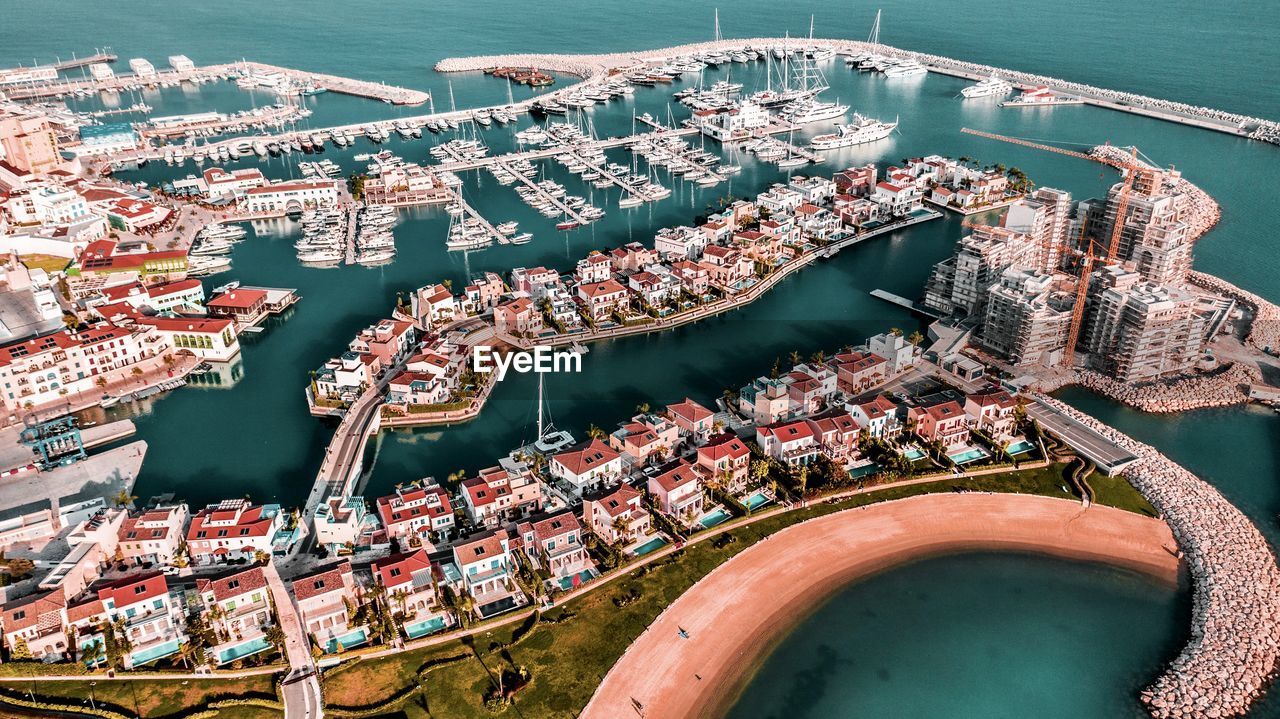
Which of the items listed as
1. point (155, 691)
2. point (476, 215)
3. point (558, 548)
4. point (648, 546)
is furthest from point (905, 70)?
point (155, 691)

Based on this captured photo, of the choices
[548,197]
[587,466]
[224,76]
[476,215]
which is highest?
[224,76]

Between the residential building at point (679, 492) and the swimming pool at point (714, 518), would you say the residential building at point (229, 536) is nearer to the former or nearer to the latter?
the residential building at point (679, 492)

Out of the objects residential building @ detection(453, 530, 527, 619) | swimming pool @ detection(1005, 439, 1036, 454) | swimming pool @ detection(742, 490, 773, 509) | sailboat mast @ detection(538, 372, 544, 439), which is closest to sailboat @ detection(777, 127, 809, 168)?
sailboat mast @ detection(538, 372, 544, 439)

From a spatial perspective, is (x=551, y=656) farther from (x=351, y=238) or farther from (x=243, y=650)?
(x=351, y=238)

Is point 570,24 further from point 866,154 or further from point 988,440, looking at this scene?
point 988,440

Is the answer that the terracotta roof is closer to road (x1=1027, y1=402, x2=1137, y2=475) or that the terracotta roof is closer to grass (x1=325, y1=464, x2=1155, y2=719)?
grass (x1=325, y1=464, x2=1155, y2=719)

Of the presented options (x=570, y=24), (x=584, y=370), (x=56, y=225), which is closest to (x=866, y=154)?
(x=584, y=370)
